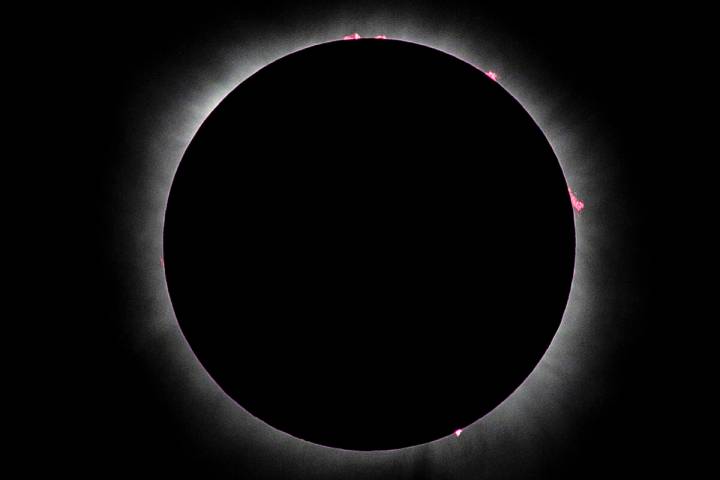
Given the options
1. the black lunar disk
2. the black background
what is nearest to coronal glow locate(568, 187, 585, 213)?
the black background

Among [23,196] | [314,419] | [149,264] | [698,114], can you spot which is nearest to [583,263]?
[698,114]

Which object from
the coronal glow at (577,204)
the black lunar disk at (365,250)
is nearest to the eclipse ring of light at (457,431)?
the coronal glow at (577,204)

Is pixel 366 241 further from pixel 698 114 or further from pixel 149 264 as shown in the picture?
pixel 698 114

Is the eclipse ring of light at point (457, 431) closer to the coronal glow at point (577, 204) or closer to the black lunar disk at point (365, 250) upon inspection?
the coronal glow at point (577, 204)

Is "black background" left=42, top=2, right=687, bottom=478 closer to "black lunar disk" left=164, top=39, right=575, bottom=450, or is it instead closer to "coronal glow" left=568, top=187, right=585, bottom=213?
"coronal glow" left=568, top=187, right=585, bottom=213

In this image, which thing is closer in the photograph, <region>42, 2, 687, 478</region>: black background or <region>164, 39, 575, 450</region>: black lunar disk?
<region>164, 39, 575, 450</region>: black lunar disk

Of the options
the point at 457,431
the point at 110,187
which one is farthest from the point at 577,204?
the point at 110,187
